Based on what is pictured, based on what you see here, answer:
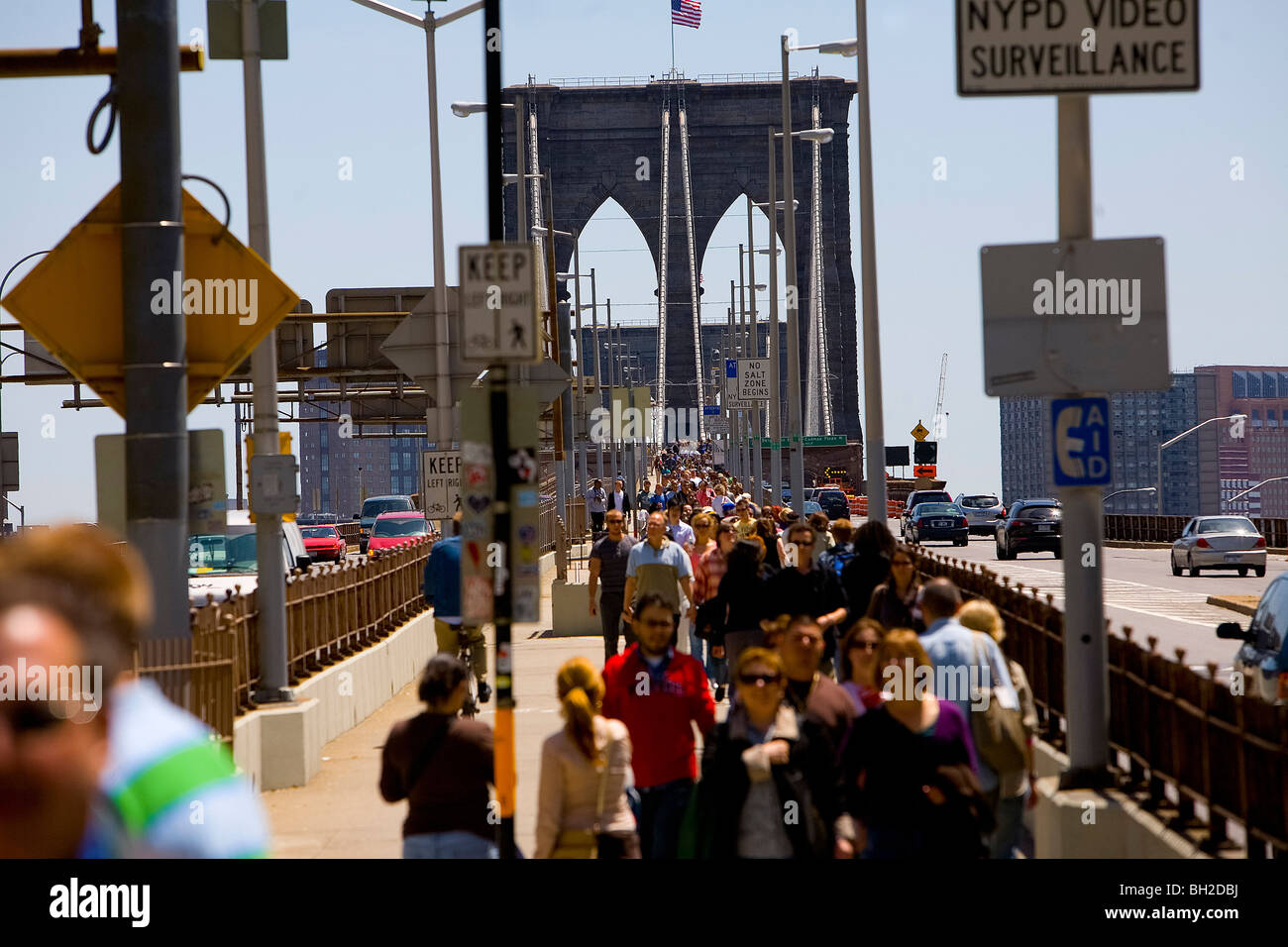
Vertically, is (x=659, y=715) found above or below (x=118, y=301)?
below

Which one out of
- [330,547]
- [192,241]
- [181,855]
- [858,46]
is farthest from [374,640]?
[330,547]

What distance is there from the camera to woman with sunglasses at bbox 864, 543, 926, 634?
10984mm

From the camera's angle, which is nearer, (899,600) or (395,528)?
(899,600)

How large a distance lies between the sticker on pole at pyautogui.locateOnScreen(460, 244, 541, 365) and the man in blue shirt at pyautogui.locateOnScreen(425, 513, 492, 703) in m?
7.12

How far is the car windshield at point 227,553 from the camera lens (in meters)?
24.3

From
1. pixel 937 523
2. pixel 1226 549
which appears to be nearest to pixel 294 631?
pixel 1226 549

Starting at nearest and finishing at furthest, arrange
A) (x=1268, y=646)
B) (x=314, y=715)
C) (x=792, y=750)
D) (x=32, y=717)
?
1. (x=32, y=717)
2. (x=792, y=750)
3. (x=1268, y=646)
4. (x=314, y=715)

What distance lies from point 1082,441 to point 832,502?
58.1 meters

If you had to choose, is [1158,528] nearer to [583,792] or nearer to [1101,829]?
[1101,829]

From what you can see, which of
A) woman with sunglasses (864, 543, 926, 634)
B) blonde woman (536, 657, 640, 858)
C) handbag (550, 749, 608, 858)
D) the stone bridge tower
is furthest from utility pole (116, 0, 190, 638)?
the stone bridge tower

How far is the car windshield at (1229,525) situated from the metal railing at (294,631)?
22914 millimetres

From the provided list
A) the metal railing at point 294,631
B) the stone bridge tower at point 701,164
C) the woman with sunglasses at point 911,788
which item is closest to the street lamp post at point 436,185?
the metal railing at point 294,631

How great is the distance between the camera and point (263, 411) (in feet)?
45.3

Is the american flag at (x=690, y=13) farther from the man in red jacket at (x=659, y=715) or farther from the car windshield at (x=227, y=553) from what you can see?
the man in red jacket at (x=659, y=715)
